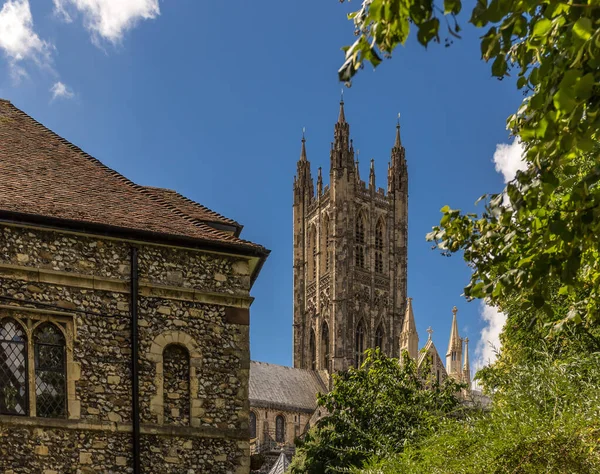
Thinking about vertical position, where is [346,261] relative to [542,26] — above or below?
above

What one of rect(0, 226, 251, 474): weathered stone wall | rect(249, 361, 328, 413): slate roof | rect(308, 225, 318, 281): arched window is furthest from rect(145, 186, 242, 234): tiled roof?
rect(308, 225, 318, 281): arched window

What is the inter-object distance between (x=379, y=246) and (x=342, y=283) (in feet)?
23.1

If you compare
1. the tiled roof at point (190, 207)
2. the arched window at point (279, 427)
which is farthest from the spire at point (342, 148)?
the tiled roof at point (190, 207)

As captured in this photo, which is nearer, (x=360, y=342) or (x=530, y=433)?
(x=530, y=433)

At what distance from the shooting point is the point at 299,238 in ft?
318

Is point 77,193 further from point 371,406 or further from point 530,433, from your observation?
point 371,406

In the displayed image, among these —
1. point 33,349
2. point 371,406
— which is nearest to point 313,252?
point 371,406

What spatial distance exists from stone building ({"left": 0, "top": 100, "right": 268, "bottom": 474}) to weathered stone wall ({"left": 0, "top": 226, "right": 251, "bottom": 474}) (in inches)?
0.6

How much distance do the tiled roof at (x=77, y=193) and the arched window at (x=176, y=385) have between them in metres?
1.72

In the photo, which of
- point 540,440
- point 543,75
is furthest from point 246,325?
point 543,75

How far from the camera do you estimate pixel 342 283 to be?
90875mm

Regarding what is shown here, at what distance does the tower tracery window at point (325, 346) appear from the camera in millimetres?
90750

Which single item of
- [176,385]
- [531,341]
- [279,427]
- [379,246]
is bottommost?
[279,427]

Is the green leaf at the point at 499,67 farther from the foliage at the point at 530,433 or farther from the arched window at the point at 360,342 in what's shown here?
the arched window at the point at 360,342
